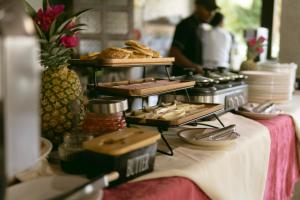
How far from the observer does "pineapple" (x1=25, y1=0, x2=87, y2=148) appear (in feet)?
3.33

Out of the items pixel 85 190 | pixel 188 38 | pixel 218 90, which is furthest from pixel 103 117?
pixel 188 38

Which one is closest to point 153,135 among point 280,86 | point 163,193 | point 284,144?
point 163,193

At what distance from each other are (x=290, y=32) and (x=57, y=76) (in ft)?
6.58

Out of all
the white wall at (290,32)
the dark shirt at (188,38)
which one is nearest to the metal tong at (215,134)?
the white wall at (290,32)

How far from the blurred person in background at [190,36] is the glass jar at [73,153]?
2.15m

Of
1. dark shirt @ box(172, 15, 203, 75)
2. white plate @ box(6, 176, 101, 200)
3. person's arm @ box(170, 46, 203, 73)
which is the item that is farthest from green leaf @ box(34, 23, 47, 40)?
dark shirt @ box(172, 15, 203, 75)

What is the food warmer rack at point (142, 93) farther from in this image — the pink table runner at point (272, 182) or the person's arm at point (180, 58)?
the person's arm at point (180, 58)

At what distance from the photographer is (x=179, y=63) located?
3010 mm

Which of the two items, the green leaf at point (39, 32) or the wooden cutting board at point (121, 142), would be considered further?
the green leaf at point (39, 32)

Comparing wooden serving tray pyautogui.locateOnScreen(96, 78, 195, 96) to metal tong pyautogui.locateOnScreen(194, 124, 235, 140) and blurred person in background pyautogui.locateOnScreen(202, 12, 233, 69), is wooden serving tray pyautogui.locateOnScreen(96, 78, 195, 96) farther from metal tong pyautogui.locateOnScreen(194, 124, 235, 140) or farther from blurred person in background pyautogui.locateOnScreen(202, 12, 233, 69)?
blurred person in background pyautogui.locateOnScreen(202, 12, 233, 69)

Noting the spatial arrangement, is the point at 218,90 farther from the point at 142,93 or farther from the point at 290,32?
the point at 290,32

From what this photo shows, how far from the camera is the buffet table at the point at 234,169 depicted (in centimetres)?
83

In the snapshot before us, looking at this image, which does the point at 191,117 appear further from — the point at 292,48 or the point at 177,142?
the point at 292,48

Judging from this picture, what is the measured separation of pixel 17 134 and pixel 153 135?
439mm
